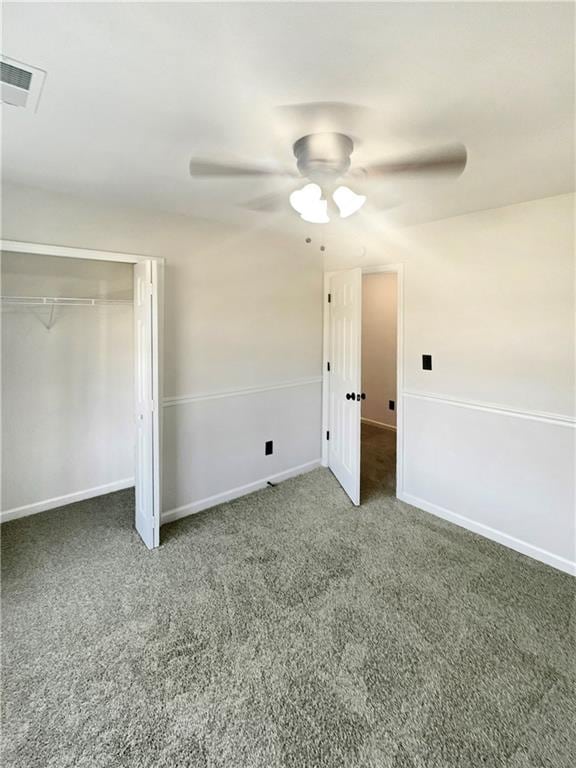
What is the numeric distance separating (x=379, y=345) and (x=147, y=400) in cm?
402

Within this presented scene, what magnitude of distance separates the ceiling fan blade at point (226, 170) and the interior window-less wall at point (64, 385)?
1859mm

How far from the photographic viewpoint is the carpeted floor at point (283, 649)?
4.52 feet

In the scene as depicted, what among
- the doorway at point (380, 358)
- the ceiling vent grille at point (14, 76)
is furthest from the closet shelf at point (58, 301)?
the doorway at point (380, 358)

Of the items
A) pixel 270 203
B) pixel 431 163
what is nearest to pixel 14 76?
pixel 270 203

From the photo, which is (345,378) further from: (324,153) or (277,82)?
(277,82)

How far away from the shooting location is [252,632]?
188 centimetres

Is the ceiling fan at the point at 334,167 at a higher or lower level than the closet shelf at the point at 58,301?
higher

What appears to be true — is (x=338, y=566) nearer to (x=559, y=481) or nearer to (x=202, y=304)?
(x=559, y=481)

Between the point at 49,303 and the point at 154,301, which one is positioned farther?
the point at 49,303

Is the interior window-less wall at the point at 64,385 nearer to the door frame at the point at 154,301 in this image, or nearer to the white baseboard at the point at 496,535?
the door frame at the point at 154,301

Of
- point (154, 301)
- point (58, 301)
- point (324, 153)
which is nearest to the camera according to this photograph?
point (324, 153)

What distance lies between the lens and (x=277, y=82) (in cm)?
130

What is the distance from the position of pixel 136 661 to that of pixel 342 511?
1.84 meters

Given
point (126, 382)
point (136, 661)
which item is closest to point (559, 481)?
point (136, 661)
